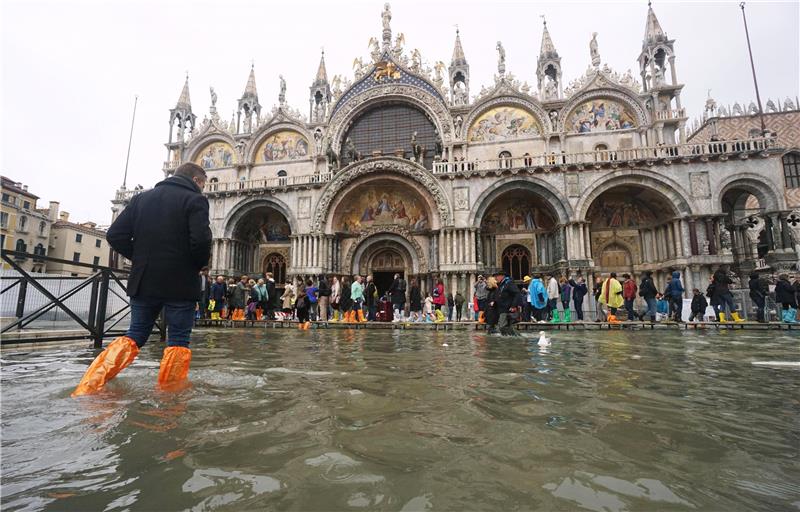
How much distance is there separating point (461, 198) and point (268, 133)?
13.6 meters

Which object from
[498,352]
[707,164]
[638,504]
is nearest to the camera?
[638,504]

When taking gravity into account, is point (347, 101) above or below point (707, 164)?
above

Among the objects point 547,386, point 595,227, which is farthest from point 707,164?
point 547,386

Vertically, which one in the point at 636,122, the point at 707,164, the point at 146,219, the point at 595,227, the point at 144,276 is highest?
the point at 636,122

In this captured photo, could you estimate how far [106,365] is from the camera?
9.79ft

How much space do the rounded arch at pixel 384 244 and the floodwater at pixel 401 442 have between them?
55.5 feet

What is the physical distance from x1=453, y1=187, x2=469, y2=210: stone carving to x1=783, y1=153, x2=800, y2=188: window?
17.6 m

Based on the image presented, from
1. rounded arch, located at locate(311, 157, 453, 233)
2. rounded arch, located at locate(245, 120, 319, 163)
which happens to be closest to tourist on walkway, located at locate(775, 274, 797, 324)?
rounded arch, located at locate(311, 157, 453, 233)

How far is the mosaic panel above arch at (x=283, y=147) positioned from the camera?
80.4 ft

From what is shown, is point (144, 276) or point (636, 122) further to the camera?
point (636, 122)

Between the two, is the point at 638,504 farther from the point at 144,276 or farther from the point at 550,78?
the point at 550,78

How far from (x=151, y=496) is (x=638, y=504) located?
66.7 inches

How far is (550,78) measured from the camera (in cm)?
2247

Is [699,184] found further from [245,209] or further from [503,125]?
[245,209]
